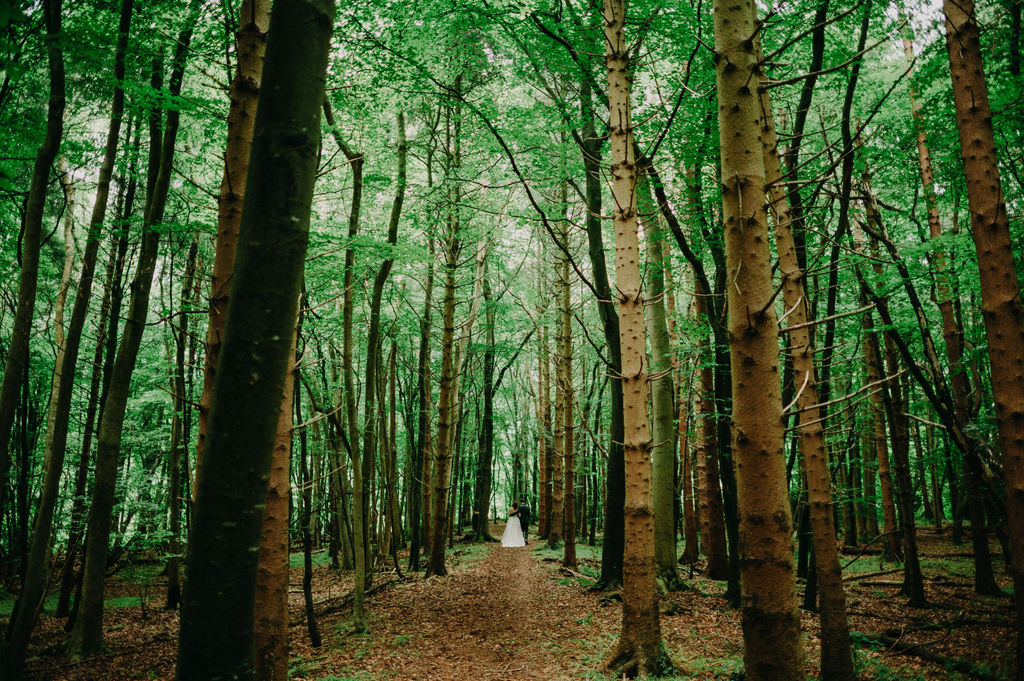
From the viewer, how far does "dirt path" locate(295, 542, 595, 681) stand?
249 inches

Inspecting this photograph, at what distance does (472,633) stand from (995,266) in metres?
7.78

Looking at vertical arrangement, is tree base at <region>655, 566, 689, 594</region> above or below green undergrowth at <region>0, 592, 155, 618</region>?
above

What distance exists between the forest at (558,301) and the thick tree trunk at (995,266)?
1.0 inches

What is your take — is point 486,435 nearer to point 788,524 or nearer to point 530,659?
point 530,659

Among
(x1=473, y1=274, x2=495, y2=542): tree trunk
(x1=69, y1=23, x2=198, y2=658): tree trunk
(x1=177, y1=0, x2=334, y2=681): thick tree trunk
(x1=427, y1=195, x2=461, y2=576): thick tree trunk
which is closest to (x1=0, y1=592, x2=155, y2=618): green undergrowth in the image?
(x1=69, y1=23, x2=198, y2=658): tree trunk

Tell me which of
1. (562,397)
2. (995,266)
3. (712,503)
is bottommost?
(712,503)

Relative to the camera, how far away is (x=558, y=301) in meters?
15.2

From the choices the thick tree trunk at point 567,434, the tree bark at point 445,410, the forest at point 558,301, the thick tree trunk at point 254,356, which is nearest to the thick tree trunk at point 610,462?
the forest at point 558,301

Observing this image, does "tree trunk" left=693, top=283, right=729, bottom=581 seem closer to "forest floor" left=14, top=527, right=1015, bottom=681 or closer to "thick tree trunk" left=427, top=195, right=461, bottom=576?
"forest floor" left=14, top=527, right=1015, bottom=681

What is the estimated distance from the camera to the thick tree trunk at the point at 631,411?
5.13 m

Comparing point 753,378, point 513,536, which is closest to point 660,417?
point 753,378

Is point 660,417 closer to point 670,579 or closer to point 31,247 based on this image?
point 670,579

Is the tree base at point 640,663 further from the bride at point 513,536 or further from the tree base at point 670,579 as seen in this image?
the bride at point 513,536

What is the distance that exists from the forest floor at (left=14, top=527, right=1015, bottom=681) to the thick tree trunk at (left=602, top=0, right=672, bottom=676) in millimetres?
445
